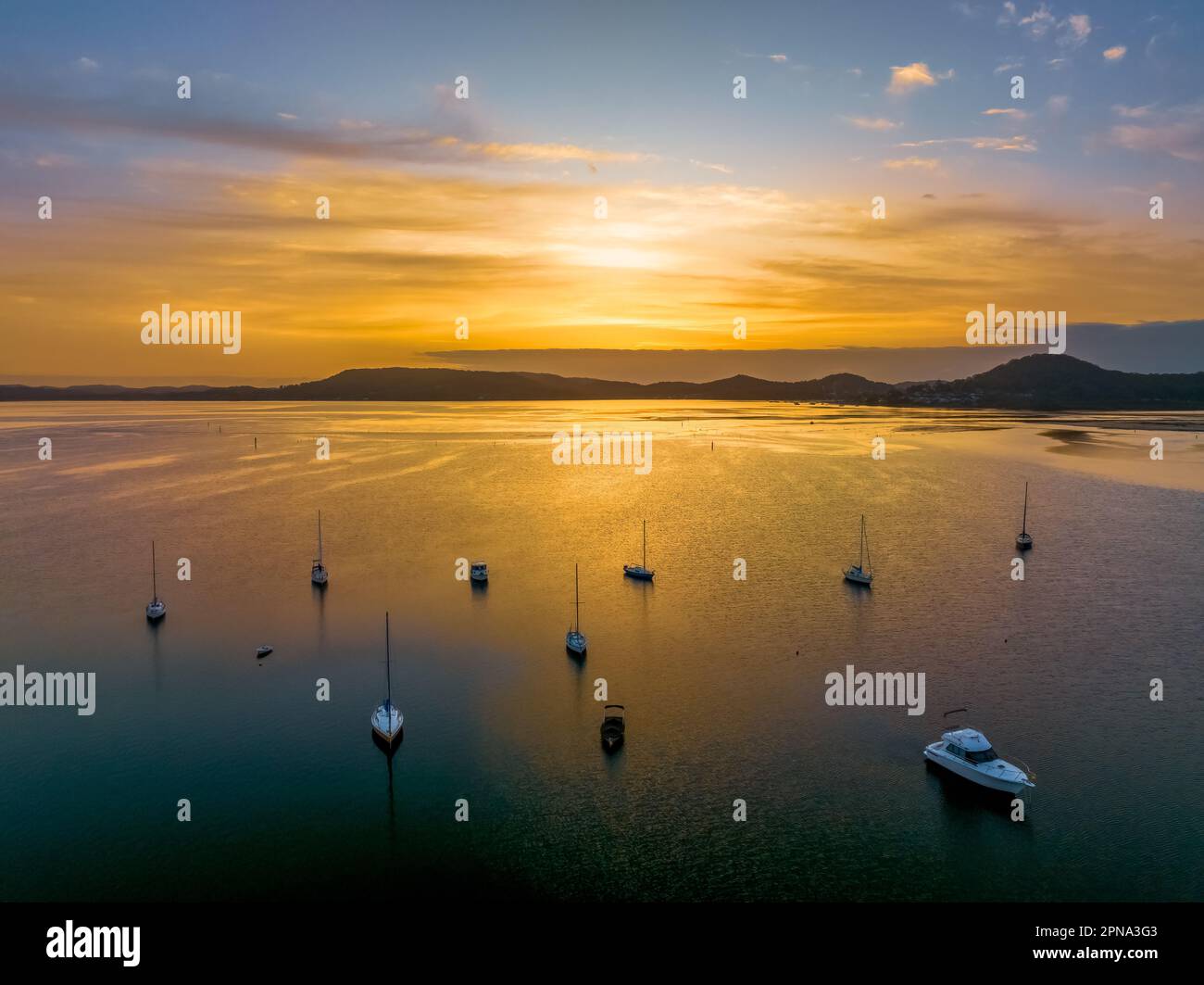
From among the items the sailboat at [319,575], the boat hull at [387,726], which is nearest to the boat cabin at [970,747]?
the boat hull at [387,726]

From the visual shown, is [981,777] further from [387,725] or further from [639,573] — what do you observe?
[639,573]

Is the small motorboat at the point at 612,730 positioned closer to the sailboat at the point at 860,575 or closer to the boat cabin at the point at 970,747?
the boat cabin at the point at 970,747

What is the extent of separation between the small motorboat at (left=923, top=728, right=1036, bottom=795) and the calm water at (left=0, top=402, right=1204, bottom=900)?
806mm

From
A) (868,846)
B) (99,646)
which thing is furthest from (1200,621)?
(99,646)

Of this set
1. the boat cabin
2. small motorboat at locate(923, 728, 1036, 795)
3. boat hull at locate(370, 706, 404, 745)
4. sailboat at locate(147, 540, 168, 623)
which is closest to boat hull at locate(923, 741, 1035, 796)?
small motorboat at locate(923, 728, 1036, 795)

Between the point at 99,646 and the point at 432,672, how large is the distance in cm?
1959

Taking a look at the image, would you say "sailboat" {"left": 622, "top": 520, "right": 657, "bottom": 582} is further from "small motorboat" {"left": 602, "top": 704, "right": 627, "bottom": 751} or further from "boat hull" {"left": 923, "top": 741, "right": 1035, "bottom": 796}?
"boat hull" {"left": 923, "top": 741, "right": 1035, "bottom": 796}

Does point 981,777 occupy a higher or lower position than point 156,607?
lower

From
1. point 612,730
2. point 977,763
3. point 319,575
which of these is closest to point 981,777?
point 977,763

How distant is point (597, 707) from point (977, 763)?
15.8 meters

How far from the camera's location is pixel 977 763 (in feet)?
97.3

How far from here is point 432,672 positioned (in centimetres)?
4138
